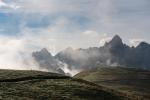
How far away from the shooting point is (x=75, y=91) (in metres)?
63.1

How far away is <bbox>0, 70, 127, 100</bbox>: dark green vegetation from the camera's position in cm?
5729

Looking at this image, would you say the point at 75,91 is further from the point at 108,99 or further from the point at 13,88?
the point at 13,88

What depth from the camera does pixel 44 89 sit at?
62.2 metres

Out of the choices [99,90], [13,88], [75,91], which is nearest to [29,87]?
[13,88]

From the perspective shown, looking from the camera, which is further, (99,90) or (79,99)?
(99,90)

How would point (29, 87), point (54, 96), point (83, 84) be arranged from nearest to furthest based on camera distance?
1. point (54, 96)
2. point (29, 87)
3. point (83, 84)

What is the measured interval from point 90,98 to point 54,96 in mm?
5941

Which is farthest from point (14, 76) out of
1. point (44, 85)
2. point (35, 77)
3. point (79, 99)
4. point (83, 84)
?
point (79, 99)

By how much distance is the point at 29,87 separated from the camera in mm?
62594

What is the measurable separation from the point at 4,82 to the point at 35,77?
9.10 meters

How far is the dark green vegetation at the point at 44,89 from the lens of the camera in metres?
57.3

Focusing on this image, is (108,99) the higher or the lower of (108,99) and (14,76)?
the lower

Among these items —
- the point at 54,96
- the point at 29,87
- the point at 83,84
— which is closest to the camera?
the point at 54,96

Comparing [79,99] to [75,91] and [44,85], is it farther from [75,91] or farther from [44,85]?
[44,85]
